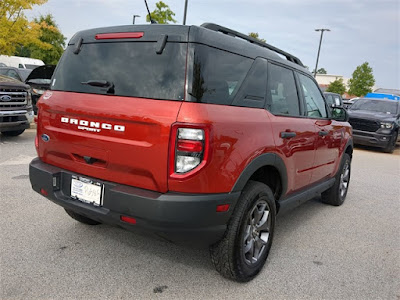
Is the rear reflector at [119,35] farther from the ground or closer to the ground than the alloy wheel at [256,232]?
farther from the ground

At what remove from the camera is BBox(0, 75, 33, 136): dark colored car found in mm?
7398

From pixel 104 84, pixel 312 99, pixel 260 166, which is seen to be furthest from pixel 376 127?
pixel 104 84

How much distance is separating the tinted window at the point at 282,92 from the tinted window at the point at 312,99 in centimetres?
31

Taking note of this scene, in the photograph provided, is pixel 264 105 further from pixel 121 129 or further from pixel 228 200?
pixel 121 129

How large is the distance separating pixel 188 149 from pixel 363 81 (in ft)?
186

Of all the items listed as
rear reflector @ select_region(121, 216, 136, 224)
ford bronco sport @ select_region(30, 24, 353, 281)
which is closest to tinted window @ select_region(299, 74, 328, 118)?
ford bronco sport @ select_region(30, 24, 353, 281)

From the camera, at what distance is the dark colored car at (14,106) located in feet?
24.3

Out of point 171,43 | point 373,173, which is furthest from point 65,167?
point 373,173

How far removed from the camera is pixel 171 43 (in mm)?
2441

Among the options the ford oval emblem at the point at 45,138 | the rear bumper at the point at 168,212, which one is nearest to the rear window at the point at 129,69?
the ford oval emblem at the point at 45,138

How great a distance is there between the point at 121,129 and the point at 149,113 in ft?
0.82

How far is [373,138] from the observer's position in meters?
11.5

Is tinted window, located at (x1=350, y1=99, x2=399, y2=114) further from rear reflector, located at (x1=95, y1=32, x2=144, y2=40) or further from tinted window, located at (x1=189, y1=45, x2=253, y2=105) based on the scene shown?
rear reflector, located at (x1=95, y1=32, x2=144, y2=40)

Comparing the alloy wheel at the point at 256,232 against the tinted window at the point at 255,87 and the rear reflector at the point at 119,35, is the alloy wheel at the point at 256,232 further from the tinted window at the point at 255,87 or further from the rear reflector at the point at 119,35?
the rear reflector at the point at 119,35
